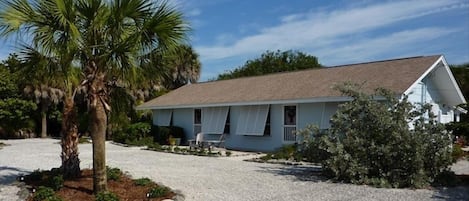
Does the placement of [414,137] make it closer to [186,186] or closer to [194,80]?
[186,186]

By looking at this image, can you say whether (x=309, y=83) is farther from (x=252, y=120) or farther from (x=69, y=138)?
(x=69, y=138)

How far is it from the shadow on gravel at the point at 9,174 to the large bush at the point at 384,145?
26.5 feet

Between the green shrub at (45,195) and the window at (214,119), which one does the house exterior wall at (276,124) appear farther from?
the green shrub at (45,195)

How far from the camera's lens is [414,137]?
1219cm

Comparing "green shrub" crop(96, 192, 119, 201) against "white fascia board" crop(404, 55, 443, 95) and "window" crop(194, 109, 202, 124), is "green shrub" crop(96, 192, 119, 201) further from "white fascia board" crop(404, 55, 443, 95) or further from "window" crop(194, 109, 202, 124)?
"window" crop(194, 109, 202, 124)

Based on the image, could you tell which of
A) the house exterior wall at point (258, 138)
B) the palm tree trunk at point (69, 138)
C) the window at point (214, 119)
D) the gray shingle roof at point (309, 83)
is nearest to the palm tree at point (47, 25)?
the palm tree trunk at point (69, 138)

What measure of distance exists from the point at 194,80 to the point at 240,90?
68.2 feet

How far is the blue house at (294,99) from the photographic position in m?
20.5

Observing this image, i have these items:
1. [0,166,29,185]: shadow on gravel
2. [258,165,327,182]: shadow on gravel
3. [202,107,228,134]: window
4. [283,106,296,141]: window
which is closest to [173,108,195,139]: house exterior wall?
[202,107,228,134]: window

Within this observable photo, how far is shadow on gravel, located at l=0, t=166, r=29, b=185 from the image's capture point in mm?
12320

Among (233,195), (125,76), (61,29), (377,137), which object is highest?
(61,29)

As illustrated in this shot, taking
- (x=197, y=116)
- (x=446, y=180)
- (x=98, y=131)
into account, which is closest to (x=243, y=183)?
(x=98, y=131)

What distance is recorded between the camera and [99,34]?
974cm

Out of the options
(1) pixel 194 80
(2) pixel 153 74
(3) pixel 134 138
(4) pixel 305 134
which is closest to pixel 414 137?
(4) pixel 305 134
